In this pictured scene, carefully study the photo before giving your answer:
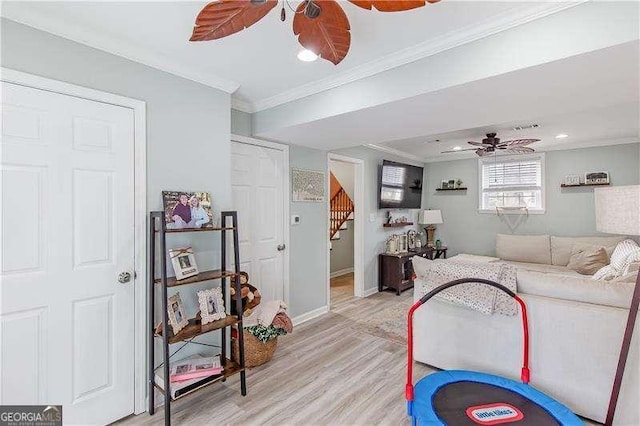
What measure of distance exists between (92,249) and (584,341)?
3195 mm

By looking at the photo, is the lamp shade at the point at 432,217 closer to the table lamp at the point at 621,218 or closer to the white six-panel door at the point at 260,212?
the white six-panel door at the point at 260,212

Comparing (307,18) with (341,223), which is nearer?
(307,18)

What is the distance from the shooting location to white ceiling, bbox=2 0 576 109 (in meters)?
1.74

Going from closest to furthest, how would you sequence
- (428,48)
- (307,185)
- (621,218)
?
(621,218), (428,48), (307,185)

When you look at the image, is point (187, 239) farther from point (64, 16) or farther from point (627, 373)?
point (627, 373)

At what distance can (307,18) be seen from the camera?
1.33 metres

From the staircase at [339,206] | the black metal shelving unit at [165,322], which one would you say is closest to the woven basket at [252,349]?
the black metal shelving unit at [165,322]

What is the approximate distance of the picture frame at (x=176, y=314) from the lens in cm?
→ 214

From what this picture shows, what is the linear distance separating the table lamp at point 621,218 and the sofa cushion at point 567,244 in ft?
11.7

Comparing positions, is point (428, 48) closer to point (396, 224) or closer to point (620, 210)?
point (620, 210)

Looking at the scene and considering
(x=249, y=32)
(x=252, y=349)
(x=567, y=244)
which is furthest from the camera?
(x=567, y=244)

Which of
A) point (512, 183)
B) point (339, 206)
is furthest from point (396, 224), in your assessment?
point (512, 183)

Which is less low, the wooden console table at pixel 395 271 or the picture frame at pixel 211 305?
the picture frame at pixel 211 305

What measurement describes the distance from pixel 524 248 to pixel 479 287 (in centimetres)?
356
